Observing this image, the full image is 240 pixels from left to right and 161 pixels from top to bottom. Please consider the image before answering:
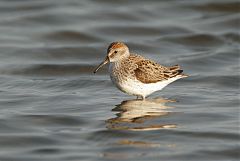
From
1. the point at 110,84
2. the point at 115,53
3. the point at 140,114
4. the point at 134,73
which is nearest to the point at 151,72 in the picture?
the point at 134,73

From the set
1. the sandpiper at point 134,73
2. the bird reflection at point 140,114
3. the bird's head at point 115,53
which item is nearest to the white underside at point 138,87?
the sandpiper at point 134,73

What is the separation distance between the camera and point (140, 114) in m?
13.3

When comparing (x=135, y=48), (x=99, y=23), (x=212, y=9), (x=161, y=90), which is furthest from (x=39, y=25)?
(x=161, y=90)

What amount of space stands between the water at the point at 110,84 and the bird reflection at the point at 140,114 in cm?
2

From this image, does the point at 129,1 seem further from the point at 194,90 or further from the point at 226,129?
the point at 226,129

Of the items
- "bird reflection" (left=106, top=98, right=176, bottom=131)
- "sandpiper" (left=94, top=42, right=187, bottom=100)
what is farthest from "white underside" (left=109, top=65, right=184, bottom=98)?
"bird reflection" (left=106, top=98, right=176, bottom=131)

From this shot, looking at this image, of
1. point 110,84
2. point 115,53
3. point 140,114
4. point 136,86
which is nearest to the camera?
point 140,114

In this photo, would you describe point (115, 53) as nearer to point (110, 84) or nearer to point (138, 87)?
point (138, 87)

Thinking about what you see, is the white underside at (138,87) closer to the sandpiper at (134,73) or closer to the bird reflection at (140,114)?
the sandpiper at (134,73)

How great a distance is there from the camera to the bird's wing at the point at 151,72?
14094mm

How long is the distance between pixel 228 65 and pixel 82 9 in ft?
21.8

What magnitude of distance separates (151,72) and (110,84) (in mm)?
2004

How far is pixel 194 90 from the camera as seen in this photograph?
15.5 metres

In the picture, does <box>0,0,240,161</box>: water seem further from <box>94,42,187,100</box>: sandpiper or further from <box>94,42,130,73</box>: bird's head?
<box>94,42,130,73</box>: bird's head
